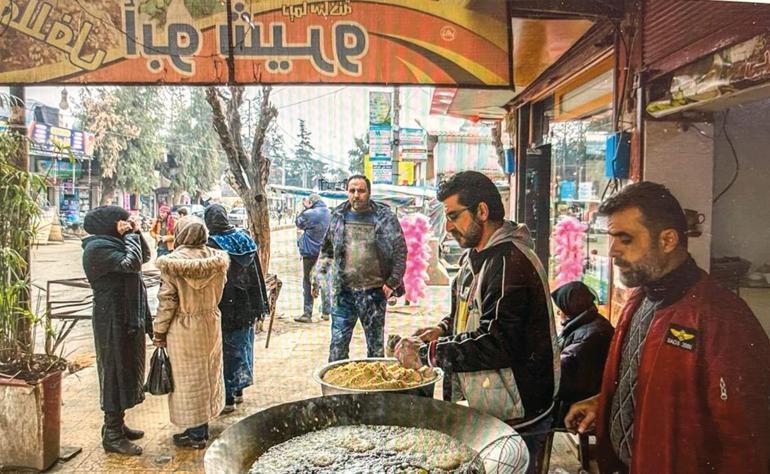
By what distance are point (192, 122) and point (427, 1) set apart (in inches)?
65.9

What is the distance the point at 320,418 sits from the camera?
1.88m

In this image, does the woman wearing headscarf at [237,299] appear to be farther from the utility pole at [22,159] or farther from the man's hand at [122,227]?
the utility pole at [22,159]

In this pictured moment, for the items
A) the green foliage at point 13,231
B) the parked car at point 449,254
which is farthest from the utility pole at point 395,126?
the green foliage at point 13,231

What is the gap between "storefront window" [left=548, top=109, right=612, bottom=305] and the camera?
10.8 feet

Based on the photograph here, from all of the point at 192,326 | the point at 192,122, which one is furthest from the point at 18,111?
the point at 192,326

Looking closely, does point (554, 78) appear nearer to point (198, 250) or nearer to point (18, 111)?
point (198, 250)

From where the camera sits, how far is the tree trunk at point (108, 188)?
306cm

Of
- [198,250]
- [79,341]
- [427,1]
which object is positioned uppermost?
[427,1]

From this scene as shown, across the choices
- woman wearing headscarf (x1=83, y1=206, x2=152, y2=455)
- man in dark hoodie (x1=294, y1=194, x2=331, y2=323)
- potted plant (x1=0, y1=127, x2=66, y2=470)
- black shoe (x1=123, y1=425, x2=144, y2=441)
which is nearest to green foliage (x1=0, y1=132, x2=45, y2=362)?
potted plant (x1=0, y1=127, x2=66, y2=470)

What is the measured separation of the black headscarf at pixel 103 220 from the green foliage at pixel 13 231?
24 cm

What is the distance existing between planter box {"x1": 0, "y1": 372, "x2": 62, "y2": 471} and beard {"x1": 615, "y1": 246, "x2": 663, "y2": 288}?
284 centimetres

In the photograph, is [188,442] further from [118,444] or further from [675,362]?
[675,362]

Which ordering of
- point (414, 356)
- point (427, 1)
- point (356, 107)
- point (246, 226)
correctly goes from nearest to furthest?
point (414, 356) < point (427, 1) < point (356, 107) < point (246, 226)

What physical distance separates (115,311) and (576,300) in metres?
2.49
